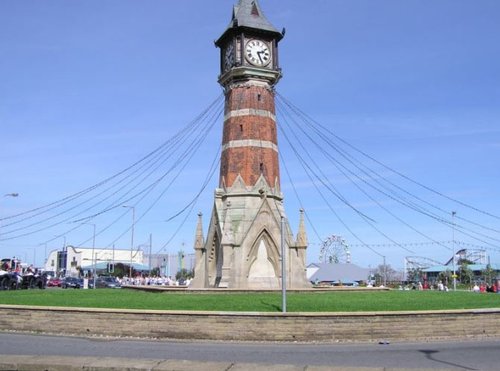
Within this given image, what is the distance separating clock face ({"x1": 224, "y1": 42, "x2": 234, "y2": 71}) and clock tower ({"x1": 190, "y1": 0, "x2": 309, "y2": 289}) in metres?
0.07

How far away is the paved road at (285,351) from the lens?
1319 centimetres

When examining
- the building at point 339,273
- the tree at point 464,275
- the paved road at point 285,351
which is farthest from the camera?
the tree at point 464,275

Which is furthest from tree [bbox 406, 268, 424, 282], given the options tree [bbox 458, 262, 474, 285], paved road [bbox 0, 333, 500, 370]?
paved road [bbox 0, 333, 500, 370]

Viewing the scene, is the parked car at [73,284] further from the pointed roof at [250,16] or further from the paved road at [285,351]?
the paved road at [285,351]

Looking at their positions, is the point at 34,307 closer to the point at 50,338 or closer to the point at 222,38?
the point at 50,338

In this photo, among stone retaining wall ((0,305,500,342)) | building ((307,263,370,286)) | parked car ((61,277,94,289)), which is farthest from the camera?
building ((307,263,370,286))

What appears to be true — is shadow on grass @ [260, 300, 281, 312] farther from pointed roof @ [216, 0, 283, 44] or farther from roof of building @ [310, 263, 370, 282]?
roof of building @ [310, 263, 370, 282]

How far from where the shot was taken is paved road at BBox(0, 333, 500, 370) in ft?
43.3

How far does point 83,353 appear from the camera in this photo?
1408cm

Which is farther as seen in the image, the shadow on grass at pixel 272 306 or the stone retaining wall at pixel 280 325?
the shadow on grass at pixel 272 306

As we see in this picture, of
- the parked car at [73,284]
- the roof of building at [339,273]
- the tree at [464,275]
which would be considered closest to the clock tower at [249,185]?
the parked car at [73,284]

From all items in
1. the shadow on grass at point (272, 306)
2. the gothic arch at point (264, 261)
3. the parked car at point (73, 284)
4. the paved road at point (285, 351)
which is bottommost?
A: the paved road at point (285, 351)

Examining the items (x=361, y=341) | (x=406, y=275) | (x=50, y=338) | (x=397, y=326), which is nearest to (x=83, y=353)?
(x=50, y=338)

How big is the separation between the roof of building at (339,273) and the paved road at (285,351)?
6173 centimetres
